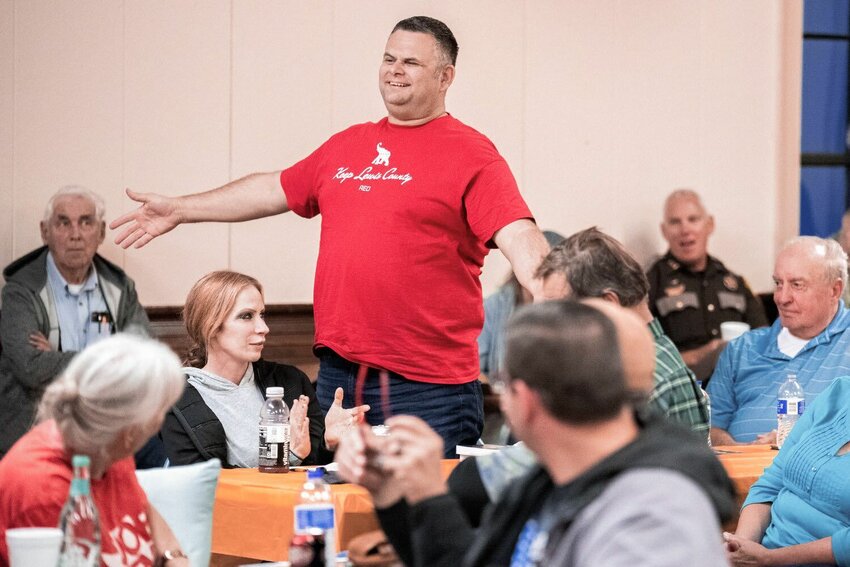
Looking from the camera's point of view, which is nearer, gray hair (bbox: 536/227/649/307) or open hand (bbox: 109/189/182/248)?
gray hair (bbox: 536/227/649/307)

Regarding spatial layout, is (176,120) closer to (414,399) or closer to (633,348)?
(414,399)

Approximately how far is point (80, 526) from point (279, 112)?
13.2ft

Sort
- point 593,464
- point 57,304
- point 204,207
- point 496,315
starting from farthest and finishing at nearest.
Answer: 1. point 496,315
2. point 57,304
3. point 204,207
4. point 593,464

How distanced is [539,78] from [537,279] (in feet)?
13.5

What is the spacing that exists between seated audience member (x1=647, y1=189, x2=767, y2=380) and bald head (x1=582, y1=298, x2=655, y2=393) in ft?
15.3

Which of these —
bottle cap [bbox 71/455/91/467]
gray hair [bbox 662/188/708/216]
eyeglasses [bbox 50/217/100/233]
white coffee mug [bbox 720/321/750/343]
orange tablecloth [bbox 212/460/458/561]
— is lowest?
orange tablecloth [bbox 212/460/458/561]

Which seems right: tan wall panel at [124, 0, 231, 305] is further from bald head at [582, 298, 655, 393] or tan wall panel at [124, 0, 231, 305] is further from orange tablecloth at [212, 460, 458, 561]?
bald head at [582, 298, 655, 393]

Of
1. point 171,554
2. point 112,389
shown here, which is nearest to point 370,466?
point 112,389

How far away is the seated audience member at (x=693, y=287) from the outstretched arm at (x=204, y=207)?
2.82 meters

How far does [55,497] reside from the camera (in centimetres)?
218

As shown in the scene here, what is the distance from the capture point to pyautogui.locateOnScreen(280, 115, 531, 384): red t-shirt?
3.73 m

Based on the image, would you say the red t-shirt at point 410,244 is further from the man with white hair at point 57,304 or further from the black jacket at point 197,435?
the man with white hair at point 57,304

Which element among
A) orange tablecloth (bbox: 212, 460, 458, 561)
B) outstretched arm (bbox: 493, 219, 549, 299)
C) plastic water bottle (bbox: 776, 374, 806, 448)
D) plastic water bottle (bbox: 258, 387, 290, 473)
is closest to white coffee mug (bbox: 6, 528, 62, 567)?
orange tablecloth (bbox: 212, 460, 458, 561)

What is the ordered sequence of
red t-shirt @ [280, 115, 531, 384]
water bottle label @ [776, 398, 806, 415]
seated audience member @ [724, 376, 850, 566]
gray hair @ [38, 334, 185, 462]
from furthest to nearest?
Answer: water bottle label @ [776, 398, 806, 415], red t-shirt @ [280, 115, 531, 384], seated audience member @ [724, 376, 850, 566], gray hair @ [38, 334, 185, 462]
